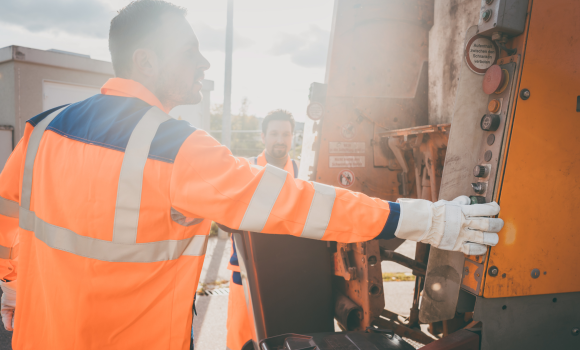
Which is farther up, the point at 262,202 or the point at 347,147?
the point at 347,147

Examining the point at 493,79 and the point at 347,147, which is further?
the point at 347,147

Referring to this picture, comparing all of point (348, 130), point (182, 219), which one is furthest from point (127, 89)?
point (348, 130)

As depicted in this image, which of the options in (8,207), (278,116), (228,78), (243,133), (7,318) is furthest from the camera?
(243,133)

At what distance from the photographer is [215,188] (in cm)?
106

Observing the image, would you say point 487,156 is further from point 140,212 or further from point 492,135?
point 140,212

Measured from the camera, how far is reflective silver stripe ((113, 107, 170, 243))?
1065 mm

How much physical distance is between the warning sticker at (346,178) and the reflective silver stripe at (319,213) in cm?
117

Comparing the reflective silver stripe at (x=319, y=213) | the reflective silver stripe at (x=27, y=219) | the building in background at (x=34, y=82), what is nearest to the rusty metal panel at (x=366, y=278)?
the reflective silver stripe at (x=319, y=213)

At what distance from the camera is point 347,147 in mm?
2324

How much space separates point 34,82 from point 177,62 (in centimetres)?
603

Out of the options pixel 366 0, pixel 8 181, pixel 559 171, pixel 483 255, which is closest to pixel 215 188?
pixel 8 181

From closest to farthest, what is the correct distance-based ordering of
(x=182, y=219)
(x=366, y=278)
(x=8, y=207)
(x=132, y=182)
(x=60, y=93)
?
1. (x=132, y=182)
2. (x=182, y=219)
3. (x=8, y=207)
4. (x=366, y=278)
5. (x=60, y=93)

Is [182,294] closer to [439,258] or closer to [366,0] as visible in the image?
[439,258]

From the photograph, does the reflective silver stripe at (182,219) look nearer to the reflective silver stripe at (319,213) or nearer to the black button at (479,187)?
the reflective silver stripe at (319,213)
